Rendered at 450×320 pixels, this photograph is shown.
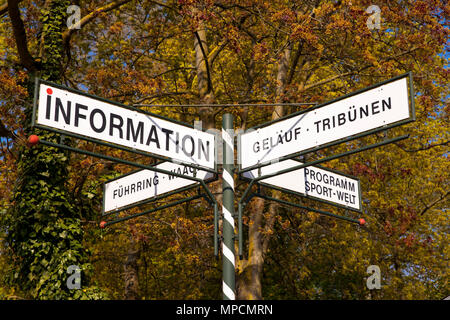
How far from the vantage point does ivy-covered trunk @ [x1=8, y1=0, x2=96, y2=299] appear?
10602mm

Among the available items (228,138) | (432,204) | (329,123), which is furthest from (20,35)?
(432,204)

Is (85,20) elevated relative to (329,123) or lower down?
elevated

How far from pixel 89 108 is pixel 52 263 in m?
6.37

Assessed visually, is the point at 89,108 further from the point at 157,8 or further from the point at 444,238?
the point at 444,238

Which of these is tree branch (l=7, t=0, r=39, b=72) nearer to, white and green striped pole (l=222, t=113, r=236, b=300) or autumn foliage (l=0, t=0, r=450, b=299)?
autumn foliage (l=0, t=0, r=450, b=299)

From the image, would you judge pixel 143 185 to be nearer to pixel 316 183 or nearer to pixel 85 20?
pixel 316 183

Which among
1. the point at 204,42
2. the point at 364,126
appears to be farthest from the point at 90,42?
the point at 364,126

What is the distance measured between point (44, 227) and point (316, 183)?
6.29m

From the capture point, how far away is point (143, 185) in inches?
248

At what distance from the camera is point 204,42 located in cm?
1481

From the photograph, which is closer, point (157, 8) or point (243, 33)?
point (243, 33)

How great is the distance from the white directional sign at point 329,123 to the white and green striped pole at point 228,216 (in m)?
0.14

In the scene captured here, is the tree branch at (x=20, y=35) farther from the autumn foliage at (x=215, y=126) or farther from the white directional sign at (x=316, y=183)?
the white directional sign at (x=316, y=183)

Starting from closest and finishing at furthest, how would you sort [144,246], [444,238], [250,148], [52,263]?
1. [250,148]
2. [52,263]
3. [144,246]
4. [444,238]
